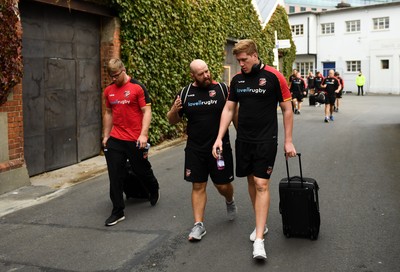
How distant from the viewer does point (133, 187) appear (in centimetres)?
655

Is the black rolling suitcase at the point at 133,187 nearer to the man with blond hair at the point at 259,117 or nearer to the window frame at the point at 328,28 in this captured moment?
the man with blond hair at the point at 259,117

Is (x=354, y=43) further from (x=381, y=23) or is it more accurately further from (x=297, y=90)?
(x=297, y=90)

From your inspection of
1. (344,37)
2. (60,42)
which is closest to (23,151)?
(60,42)

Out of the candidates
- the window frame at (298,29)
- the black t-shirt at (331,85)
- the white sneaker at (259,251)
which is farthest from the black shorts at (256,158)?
the window frame at (298,29)

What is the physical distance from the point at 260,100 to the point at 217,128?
65cm

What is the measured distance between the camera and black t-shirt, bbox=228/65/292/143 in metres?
4.57

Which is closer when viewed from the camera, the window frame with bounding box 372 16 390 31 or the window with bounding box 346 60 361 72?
the window frame with bounding box 372 16 390 31

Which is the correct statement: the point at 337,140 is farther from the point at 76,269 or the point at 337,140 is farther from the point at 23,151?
the point at 76,269

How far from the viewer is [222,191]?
529cm

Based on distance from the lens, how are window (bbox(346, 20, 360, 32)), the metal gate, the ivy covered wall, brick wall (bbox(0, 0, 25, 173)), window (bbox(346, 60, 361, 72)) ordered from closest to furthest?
brick wall (bbox(0, 0, 25, 173))
the metal gate
the ivy covered wall
window (bbox(346, 60, 361, 72))
window (bbox(346, 20, 360, 32))

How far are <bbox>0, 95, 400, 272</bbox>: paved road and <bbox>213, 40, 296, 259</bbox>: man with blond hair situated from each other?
1.60 ft

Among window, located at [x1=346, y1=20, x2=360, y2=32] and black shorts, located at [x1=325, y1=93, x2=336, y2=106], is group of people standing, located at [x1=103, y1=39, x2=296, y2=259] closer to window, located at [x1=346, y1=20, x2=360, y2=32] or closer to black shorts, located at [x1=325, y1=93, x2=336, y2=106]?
black shorts, located at [x1=325, y1=93, x2=336, y2=106]

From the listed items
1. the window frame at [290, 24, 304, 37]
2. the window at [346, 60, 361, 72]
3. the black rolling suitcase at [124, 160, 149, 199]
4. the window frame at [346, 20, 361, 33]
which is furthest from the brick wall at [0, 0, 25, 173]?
the window frame at [290, 24, 304, 37]

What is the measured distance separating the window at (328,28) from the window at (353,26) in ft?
4.98
